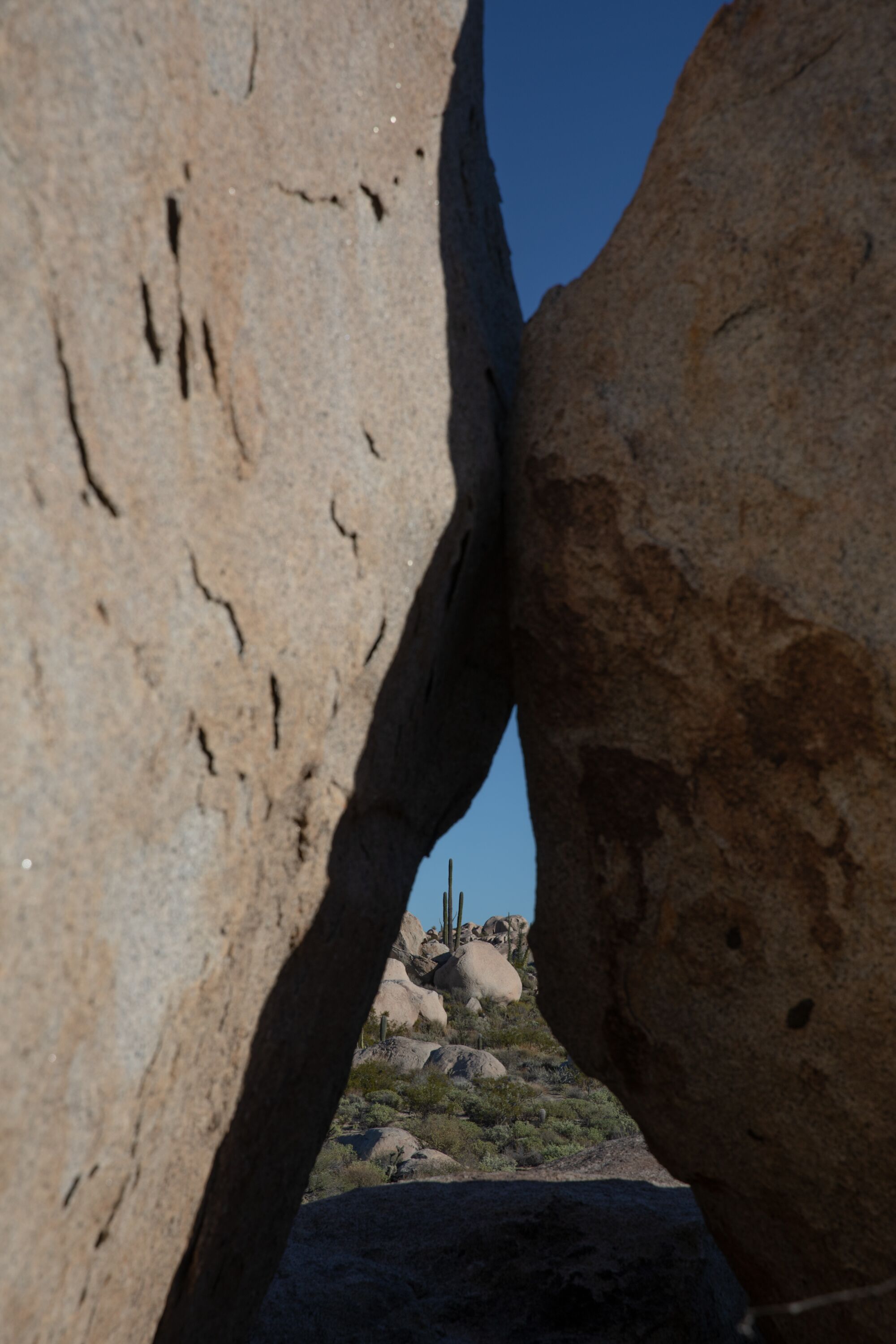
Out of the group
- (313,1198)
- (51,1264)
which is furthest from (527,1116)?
(51,1264)

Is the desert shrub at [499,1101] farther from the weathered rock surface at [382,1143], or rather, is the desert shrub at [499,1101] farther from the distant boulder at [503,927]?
the distant boulder at [503,927]

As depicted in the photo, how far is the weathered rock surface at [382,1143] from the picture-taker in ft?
29.3

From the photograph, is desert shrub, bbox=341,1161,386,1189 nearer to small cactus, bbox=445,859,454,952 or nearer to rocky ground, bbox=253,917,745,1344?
rocky ground, bbox=253,917,745,1344

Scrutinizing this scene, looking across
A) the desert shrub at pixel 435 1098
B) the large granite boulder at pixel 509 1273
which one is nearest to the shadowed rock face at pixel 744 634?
the large granite boulder at pixel 509 1273

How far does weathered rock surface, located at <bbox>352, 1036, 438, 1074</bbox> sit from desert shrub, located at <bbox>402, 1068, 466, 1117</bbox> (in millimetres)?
1106

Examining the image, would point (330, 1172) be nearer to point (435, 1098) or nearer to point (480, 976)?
point (435, 1098)

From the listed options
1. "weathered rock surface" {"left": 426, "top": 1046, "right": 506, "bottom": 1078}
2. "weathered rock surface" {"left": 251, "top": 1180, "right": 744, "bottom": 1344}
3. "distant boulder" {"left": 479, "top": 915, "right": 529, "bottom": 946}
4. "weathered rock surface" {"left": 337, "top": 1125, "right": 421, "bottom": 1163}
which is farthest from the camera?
"distant boulder" {"left": 479, "top": 915, "right": 529, "bottom": 946}

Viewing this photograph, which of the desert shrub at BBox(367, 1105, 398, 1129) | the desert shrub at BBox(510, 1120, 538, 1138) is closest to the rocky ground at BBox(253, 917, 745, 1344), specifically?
the desert shrub at BBox(510, 1120, 538, 1138)

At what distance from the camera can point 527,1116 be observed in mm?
11672

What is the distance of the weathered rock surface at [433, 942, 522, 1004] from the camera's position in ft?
65.8

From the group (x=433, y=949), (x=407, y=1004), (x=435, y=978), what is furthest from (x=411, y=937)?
(x=407, y=1004)

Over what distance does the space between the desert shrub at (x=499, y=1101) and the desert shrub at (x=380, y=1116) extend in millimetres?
899

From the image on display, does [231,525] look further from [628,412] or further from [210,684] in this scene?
[628,412]

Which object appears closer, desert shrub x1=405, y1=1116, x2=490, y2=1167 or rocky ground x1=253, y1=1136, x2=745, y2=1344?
rocky ground x1=253, y1=1136, x2=745, y2=1344
